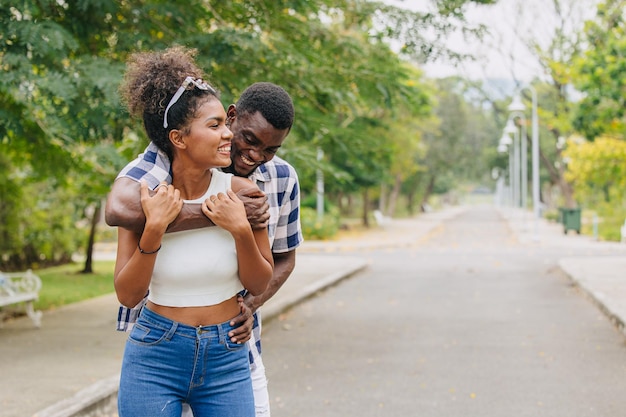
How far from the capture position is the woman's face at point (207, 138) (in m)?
2.62

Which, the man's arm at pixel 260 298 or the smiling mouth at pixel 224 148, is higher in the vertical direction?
the smiling mouth at pixel 224 148

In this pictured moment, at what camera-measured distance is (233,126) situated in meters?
3.07

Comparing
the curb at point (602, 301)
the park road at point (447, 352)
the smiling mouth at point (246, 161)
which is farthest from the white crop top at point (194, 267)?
the curb at point (602, 301)

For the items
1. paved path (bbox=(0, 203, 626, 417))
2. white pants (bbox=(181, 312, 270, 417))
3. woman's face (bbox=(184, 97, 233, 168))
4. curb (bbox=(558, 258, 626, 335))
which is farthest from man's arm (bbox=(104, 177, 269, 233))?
curb (bbox=(558, 258, 626, 335))

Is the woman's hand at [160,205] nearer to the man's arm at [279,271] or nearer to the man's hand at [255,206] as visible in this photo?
the man's hand at [255,206]

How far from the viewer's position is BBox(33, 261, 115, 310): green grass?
13.1 metres

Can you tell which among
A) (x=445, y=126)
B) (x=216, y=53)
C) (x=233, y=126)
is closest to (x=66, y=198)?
(x=216, y=53)

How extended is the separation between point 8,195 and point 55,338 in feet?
24.1

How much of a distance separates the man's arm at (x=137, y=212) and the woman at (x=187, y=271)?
0.04m

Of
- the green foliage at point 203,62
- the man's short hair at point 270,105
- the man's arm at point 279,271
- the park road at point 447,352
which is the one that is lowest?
the park road at point 447,352

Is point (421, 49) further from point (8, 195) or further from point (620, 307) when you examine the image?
point (8, 195)

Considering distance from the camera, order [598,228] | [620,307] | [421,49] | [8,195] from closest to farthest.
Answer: [421,49], [620,307], [8,195], [598,228]

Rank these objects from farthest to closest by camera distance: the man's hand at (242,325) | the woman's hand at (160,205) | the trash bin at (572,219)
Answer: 1. the trash bin at (572,219)
2. the man's hand at (242,325)
3. the woman's hand at (160,205)

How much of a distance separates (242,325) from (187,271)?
274mm
